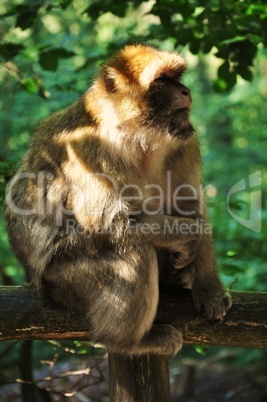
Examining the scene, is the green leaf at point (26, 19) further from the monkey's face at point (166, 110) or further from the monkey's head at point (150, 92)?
the monkey's face at point (166, 110)

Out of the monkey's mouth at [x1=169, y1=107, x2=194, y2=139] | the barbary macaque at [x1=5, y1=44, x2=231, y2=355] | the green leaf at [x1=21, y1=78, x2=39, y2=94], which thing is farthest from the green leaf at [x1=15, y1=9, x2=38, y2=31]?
the monkey's mouth at [x1=169, y1=107, x2=194, y2=139]

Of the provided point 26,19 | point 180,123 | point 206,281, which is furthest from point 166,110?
point 26,19

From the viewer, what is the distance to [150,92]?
3.72 m

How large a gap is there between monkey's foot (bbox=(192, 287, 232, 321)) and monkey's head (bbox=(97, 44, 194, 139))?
1.02 meters

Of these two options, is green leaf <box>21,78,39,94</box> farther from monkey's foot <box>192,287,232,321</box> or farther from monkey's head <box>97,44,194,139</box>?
monkey's foot <box>192,287,232,321</box>

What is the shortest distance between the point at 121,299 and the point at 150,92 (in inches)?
52.0

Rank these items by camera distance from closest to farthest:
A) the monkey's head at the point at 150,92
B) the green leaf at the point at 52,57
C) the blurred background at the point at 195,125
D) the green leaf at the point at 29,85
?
the monkey's head at the point at 150,92, the blurred background at the point at 195,125, the green leaf at the point at 52,57, the green leaf at the point at 29,85

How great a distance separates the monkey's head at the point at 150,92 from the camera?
3.69 meters

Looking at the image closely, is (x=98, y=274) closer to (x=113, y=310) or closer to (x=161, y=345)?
(x=113, y=310)

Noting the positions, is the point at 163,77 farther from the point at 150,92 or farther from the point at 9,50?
the point at 9,50

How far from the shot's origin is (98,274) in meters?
3.48

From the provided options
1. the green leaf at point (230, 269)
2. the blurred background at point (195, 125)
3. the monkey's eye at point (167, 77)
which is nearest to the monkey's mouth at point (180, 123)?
the monkey's eye at point (167, 77)

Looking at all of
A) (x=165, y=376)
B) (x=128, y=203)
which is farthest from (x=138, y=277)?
(x=165, y=376)

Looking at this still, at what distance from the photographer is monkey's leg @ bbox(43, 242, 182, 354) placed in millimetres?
3385
